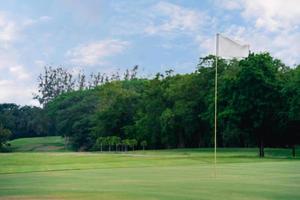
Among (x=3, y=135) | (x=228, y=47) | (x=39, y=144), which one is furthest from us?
(x=39, y=144)

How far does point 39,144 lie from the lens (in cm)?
11956

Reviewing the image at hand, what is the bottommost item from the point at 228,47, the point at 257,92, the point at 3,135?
the point at 3,135

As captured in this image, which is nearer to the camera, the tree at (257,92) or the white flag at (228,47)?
the white flag at (228,47)

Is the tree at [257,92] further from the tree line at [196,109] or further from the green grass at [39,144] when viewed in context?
the green grass at [39,144]

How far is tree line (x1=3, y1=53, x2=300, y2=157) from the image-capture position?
57438 millimetres

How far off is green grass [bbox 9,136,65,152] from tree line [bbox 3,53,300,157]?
4211 millimetres

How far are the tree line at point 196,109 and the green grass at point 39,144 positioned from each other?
13.8ft

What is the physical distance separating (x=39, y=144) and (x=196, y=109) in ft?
172

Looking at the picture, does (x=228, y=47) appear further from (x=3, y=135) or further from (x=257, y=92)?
(x=3, y=135)

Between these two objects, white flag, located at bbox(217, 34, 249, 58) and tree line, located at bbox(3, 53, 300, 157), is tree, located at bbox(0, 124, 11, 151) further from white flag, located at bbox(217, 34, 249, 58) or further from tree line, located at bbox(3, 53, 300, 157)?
white flag, located at bbox(217, 34, 249, 58)

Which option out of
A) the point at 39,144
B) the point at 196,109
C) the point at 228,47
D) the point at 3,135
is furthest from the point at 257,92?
the point at 39,144

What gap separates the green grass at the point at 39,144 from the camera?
11088 centimetres

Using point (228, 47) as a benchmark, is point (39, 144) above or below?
below

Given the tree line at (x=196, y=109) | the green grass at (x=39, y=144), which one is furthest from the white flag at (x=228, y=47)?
the green grass at (x=39, y=144)
